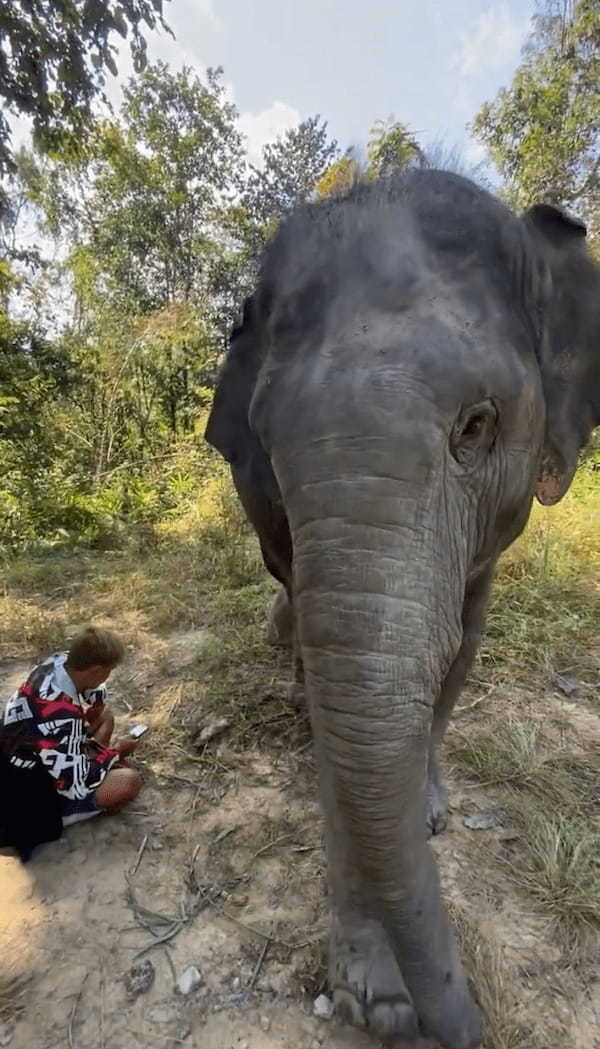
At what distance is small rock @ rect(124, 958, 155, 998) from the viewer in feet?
6.53

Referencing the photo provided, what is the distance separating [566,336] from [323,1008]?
2142mm

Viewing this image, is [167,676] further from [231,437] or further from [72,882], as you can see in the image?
[231,437]

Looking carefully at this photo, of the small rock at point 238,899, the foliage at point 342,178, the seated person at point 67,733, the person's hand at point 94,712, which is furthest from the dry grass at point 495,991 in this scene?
the foliage at point 342,178

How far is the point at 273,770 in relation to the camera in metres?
3.06

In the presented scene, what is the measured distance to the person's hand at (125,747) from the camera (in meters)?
3.10

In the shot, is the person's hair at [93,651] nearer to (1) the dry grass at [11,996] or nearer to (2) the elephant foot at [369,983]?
(1) the dry grass at [11,996]

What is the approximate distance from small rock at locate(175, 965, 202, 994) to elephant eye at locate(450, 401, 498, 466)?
1.73 metres

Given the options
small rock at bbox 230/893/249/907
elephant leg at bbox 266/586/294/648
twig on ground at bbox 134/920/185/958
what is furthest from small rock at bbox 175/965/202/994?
elephant leg at bbox 266/586/294/648

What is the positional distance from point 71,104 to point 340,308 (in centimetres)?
549

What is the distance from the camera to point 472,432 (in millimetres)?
1705

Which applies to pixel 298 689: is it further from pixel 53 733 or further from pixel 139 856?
pixel 53 733

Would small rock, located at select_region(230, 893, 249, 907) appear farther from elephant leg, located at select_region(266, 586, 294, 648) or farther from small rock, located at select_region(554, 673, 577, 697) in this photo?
small rock, located at select_region(554, 673, 577, 697)

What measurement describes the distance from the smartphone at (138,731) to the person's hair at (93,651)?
0.80m

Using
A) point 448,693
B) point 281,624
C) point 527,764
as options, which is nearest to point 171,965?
point 448,693
